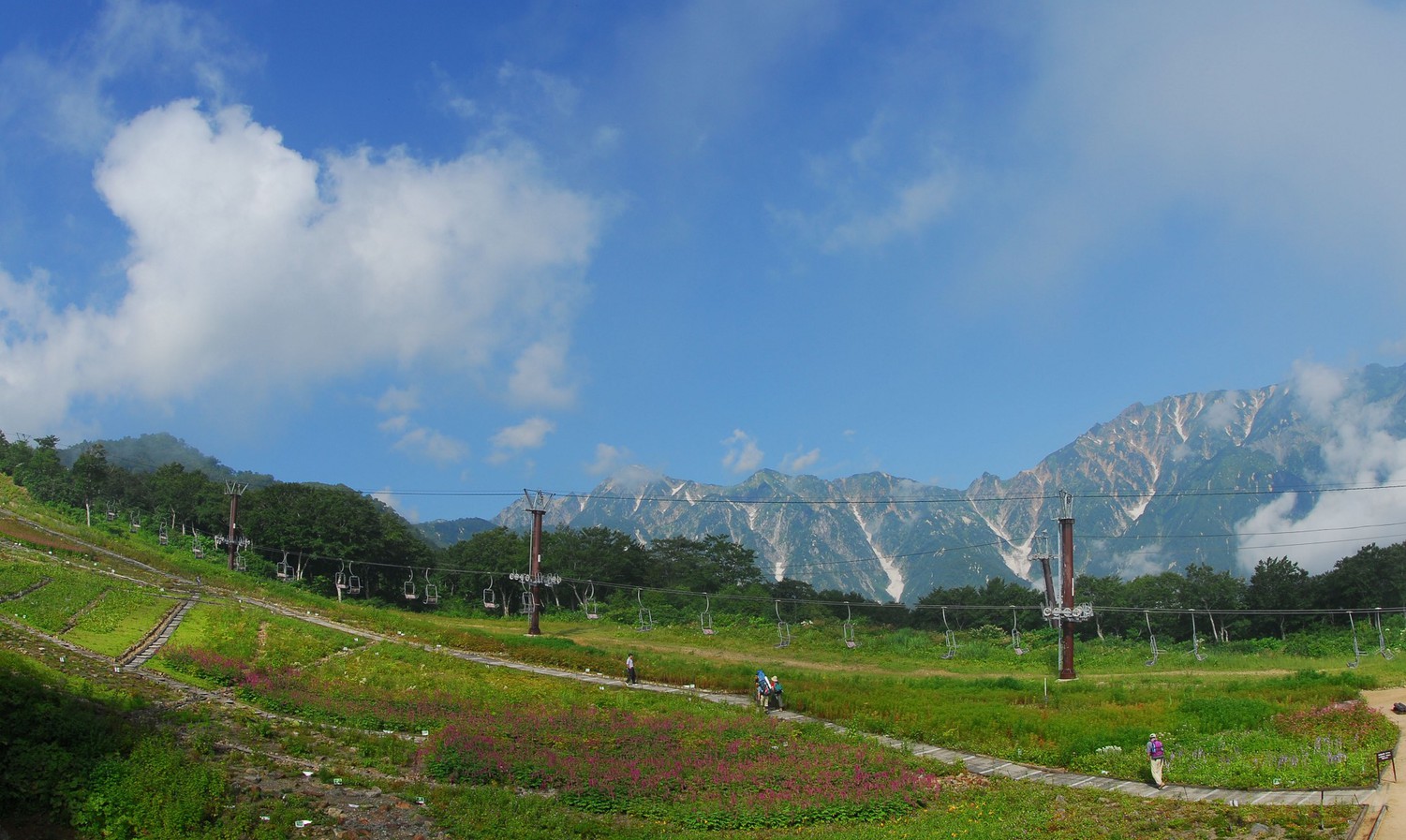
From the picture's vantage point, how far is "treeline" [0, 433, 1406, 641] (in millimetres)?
71250

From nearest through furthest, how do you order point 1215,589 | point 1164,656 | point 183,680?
point 183,680
point 1164,656
point 1215,589

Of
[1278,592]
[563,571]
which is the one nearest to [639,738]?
[1278,592]

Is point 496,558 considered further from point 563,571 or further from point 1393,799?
point 1393,799

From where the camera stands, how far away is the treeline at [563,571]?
234 feet

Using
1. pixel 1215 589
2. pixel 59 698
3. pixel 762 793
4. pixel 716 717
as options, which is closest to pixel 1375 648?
pixel 1215 589

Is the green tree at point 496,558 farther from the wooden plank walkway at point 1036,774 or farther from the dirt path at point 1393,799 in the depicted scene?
the dirt path at point 1393,799

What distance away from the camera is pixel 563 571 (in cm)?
10075

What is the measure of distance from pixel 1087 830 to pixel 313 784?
16.9 meters

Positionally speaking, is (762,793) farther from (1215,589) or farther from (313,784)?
(1215,589)

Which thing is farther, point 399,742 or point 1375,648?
point 1375,648

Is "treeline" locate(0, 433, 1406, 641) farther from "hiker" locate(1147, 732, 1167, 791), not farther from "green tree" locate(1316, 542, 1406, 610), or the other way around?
"hiker" locate(1147, 732, 1167, 791)

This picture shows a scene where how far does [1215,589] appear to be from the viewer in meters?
80.3

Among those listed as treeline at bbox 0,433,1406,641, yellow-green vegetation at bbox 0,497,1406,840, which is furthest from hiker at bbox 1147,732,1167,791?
treeline at bbox 0,433,1406,641

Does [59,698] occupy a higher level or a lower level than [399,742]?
higher
